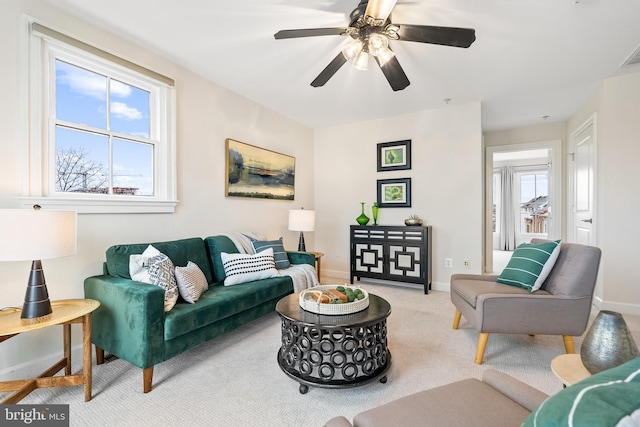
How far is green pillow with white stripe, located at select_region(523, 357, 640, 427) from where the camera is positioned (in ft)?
1.31

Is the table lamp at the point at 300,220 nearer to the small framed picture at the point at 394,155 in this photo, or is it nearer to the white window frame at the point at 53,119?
the small framed picture at the point at 394,155

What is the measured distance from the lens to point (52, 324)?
147cm

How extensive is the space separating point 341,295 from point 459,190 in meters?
2.79

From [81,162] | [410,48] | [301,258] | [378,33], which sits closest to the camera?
[378,33]

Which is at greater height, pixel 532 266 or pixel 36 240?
pixel 36 240

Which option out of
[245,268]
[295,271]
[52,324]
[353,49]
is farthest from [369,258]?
[52,324]

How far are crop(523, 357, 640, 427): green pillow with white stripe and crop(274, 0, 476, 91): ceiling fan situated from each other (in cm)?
178

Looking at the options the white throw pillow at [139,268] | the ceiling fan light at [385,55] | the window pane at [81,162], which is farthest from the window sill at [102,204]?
the ceiling fan light at [385,55]

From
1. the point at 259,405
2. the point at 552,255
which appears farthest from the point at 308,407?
the point at 552,255

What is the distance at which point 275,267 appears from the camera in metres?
2.98

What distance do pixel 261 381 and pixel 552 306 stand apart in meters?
2.00

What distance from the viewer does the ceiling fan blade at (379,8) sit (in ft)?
5.14

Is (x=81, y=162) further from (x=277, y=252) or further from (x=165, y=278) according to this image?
(x=277, y=252)

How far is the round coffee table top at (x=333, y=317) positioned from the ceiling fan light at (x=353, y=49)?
5.71 feet
